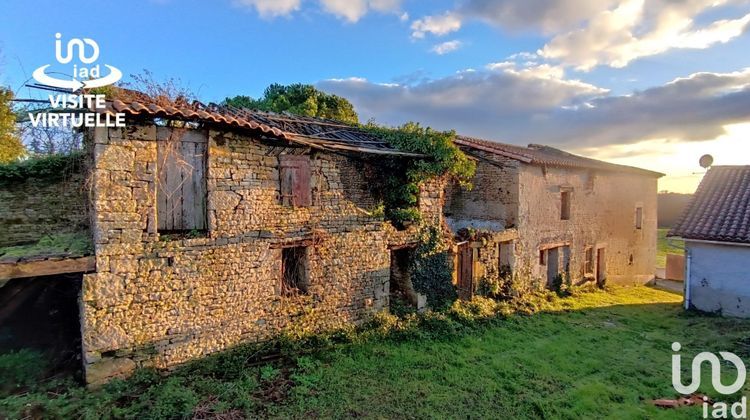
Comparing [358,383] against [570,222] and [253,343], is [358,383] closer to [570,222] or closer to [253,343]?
[253,343]

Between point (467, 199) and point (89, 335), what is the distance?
11.4 metres

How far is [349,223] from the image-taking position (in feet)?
29.9

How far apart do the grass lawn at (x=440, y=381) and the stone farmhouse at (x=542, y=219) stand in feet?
8.28

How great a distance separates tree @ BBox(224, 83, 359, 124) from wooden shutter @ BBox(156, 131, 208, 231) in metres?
13.6

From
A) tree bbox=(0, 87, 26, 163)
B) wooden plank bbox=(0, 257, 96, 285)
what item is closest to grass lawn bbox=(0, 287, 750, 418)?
wooden plank bbox=(0, 257, 96, 285)

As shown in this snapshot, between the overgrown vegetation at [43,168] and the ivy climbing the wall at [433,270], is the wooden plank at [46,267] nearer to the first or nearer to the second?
the overgrown vegetation at [43,168]

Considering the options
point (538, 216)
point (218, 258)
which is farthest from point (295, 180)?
point (538, 216)

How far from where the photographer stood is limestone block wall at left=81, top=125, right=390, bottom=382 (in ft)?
20.4

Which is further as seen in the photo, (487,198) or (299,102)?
(299,102)

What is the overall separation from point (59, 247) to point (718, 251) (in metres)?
17.2

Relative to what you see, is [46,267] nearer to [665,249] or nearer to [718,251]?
[718,251]

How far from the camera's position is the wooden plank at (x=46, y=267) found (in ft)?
18.0

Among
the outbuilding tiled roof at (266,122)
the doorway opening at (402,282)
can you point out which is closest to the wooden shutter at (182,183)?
the outbuilding tiled roof at (266,122)

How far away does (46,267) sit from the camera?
5.77m
